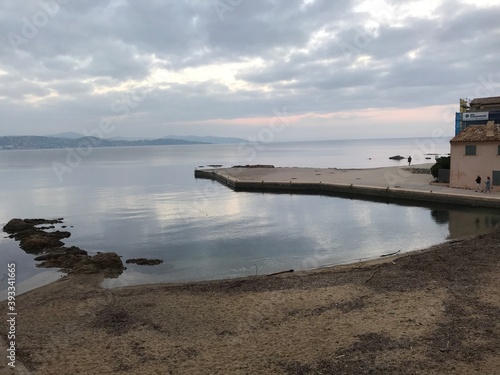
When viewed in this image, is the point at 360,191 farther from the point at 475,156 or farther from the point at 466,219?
the point at 466,219

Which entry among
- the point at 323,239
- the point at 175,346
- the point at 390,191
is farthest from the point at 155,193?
the point at 175,346

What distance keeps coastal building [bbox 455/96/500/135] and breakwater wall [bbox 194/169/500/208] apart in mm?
26536

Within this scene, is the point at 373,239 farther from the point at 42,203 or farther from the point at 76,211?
the point at 42,203

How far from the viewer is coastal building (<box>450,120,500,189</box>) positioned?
29.2 m

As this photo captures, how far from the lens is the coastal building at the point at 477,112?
Answer: 2088 inches

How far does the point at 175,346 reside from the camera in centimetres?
834

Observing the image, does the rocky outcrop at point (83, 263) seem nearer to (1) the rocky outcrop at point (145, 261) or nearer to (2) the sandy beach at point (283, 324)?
(1) the rocky outcrop at point (145, 261)

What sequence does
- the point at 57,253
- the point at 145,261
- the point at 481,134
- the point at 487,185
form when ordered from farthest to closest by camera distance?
the point at 481,134 < the point at 487,185 < the point at 57,253 < the point at 145,261

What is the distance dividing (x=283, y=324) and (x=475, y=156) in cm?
2662

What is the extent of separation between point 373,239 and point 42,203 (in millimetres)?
32442

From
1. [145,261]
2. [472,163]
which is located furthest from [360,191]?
[145,261]

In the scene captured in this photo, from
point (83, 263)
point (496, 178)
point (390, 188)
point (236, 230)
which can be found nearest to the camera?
point (83, 263)

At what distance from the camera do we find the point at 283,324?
9227 mm

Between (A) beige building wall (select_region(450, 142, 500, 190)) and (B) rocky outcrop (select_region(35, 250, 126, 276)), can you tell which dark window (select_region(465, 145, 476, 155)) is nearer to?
(A) beige building wall (select_region(450, 142, 500, 190))
